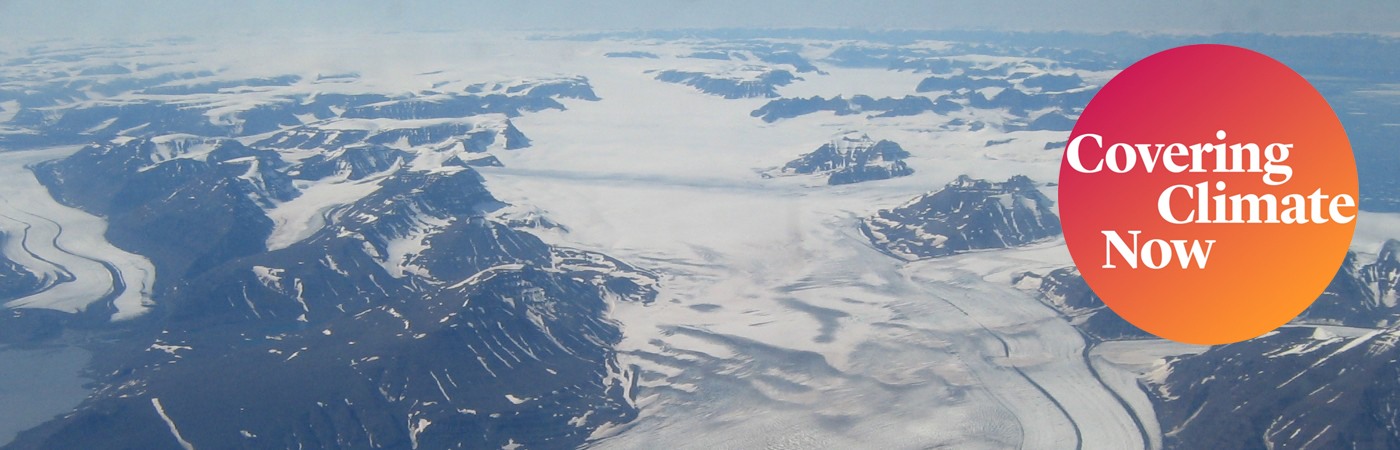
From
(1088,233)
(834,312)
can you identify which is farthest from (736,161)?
(1088,233)

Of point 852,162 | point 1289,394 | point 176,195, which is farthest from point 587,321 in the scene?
point 852,162

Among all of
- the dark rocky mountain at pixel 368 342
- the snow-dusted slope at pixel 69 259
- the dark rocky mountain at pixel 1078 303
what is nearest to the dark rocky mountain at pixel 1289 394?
the dark rocky mountain at pixel 1078 303

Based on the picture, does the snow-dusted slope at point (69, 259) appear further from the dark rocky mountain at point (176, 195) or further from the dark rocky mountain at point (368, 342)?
the dark rocky mountain at point (368, 342)

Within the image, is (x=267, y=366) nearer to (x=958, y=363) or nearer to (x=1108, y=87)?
(x=958, y=363)

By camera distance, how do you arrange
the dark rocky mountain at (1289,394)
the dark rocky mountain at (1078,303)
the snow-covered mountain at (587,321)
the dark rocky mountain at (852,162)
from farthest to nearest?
1. the dark rocky mountain at (852,162)
2. the dark rocky mountain at (1078,303)
3. the snow-covered mountain at (587,321)
4. the dark rocky mountain at (1289,394)

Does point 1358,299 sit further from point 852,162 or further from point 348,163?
point 348,163

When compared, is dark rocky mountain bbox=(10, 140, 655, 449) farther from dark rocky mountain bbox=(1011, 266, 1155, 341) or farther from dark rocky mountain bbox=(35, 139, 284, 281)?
dark rocky mountain bbox=(1011, 266, 1155, 341)
